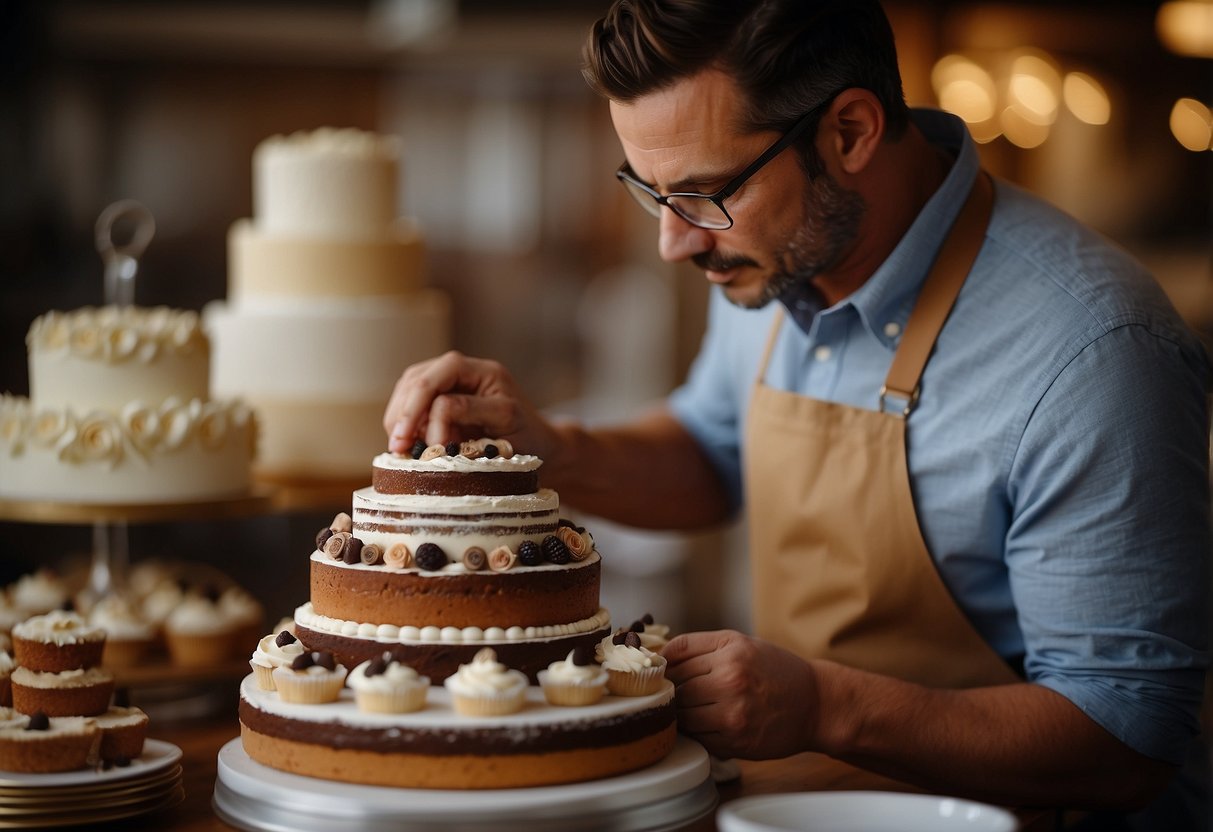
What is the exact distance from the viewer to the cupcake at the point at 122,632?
2.45 m

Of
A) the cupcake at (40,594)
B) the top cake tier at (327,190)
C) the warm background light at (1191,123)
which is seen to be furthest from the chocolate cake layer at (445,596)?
the warm background light at (1191,123)

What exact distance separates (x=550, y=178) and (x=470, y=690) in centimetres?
619

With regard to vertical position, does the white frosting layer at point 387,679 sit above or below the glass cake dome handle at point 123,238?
below

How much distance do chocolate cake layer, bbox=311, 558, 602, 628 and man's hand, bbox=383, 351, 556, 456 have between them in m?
0.29

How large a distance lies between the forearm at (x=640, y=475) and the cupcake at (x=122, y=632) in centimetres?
77

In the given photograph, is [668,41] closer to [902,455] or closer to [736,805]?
[902,455]

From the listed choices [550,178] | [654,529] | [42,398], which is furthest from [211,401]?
[550,178]

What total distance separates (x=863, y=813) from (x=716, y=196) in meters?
0.91

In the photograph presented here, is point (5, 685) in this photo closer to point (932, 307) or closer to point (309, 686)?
point (309, 686)

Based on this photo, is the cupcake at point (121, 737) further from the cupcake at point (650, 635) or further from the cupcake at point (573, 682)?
the cupcake at point (650, 635)

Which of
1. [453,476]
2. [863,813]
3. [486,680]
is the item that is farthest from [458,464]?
[863,813]

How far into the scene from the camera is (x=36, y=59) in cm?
621

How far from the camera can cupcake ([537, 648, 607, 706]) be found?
63.2 inches

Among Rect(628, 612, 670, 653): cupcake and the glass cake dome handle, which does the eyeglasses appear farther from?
the glass cake dome handle
